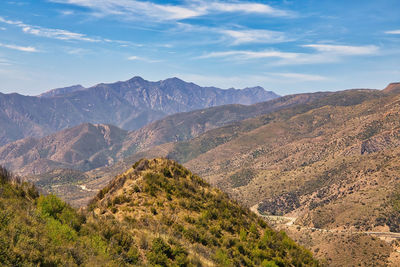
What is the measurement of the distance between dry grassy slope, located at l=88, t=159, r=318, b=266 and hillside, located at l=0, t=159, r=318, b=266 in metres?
0.07

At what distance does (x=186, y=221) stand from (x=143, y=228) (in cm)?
739

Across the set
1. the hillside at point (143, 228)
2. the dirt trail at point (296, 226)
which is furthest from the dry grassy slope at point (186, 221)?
the dirt trail at point (296, 226)

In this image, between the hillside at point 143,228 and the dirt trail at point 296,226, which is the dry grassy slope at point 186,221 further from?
the dirt trail at point 296,226

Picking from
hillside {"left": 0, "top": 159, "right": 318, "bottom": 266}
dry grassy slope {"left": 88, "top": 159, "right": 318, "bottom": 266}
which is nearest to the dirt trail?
dry grassy slope {"left": 88, "top": 159, "right": 318, "bottom": 266}

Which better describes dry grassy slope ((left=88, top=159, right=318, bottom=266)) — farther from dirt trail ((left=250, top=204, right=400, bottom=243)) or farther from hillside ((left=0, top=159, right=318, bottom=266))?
dirt trail ((left=250, top=204, right=400, bottom=243))

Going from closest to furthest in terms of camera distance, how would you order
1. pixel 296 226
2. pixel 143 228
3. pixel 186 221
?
pixel 143 228 < pixel 186 221 < pixel 296 226

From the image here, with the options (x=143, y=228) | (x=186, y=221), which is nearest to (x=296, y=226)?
(x=186, y=221)

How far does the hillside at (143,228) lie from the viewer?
1506 cm

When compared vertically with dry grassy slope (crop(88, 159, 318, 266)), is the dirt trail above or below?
below

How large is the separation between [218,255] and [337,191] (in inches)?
5676

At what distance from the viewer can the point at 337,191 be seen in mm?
150125

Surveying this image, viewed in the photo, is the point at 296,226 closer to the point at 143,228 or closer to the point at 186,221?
the point at 186,221

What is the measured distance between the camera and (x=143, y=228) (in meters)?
24.5

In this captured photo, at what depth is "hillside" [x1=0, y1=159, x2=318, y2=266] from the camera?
15.1 meters
